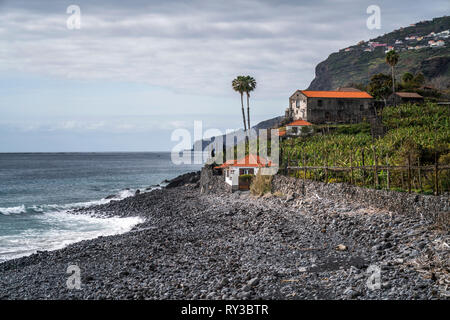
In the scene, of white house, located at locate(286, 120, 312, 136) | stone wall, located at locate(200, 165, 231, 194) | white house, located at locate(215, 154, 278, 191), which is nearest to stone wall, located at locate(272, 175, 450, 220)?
white house, located at locate(215, 154, 278, 191)

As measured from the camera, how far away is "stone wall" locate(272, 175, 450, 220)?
54.7 ft

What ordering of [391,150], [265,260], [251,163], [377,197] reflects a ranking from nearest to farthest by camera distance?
[265,260] → [377,197] → [391,150] → [251,163]

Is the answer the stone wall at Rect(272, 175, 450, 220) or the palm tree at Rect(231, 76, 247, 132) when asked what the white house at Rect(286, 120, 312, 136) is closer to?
the palm tree at Rect(231, 76, 247, 132)

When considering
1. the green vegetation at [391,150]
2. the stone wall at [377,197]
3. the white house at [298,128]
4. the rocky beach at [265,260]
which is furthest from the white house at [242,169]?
the white house at [298,128]

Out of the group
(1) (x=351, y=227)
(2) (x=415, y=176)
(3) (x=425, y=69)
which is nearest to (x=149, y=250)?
(1) (x=351, y=227)

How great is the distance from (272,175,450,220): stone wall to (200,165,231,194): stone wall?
10.8m

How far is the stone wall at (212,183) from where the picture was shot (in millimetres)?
42625

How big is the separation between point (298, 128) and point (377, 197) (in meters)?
39.7

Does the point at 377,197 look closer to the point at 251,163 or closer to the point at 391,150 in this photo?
the point at 391,150

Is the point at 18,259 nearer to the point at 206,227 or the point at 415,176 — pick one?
the point at 206,227

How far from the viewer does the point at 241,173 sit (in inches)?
1603

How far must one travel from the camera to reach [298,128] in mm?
59844

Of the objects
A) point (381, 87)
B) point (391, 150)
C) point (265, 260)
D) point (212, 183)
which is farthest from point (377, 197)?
point (381, 87)
